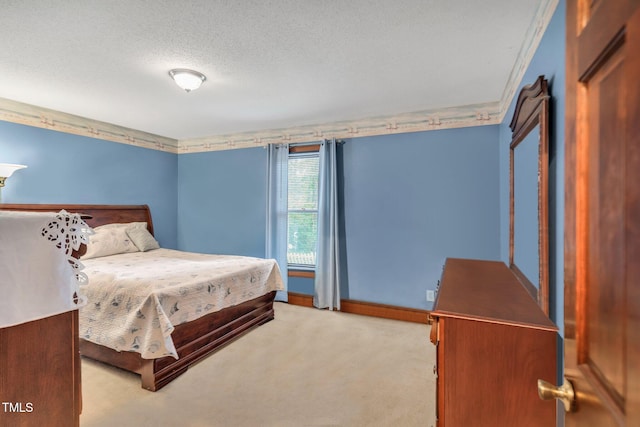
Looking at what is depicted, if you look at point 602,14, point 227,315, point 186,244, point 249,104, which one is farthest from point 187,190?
point 602,14

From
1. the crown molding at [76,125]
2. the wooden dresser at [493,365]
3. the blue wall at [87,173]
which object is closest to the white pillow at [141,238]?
the blue wall at [87,173]

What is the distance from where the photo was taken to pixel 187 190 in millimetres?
4957

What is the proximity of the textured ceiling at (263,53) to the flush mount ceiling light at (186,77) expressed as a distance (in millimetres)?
66

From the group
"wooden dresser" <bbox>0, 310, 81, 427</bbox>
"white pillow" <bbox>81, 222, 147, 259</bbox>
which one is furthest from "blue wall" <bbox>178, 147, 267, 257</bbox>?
"wooden dresser" <bbox>0, 310, 81, 427</bbox>

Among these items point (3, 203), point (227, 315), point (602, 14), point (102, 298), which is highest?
point (602, 14)

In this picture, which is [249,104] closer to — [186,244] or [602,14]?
[186,244]

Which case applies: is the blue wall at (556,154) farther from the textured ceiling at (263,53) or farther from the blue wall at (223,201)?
the blue wall at (223,201)

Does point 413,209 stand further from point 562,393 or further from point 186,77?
point 562,393

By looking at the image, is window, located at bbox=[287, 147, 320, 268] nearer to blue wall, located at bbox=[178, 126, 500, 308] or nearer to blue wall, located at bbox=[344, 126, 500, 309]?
blue wall, located at bbox=[178, 126, 500, 308]

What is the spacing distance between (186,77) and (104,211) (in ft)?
8.32

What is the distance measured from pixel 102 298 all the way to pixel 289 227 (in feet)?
7.72

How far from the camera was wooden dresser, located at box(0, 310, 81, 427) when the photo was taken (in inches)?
37.2

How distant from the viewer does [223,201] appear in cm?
469

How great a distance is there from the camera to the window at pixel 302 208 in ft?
13.4
